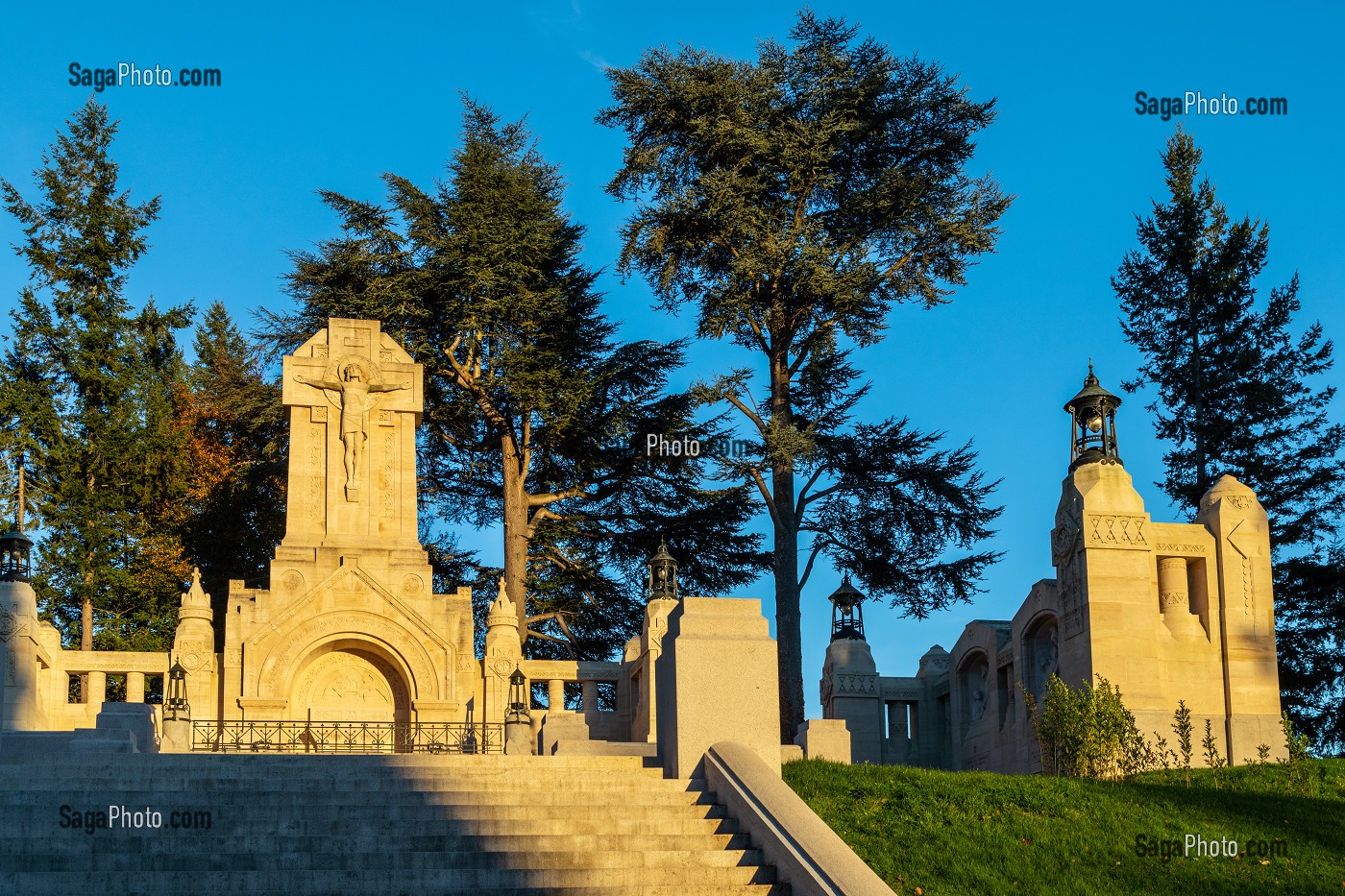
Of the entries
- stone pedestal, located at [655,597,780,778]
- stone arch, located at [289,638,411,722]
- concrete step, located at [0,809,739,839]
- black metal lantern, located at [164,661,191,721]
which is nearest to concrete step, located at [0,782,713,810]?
concrete step, located at [0,809,739,839]

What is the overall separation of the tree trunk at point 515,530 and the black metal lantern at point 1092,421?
538 inches

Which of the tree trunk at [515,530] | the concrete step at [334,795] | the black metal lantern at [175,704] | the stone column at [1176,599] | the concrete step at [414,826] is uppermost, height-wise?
the tree trunk at [515,530]

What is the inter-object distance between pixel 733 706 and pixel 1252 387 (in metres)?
27.7

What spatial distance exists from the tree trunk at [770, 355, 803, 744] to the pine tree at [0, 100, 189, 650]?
14.3 meters

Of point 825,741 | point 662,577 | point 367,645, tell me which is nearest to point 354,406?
point 367,645

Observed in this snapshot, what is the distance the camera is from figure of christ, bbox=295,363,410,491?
30.6 m

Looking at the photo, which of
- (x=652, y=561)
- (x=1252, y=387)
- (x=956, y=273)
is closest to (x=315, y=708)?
(x=652, y=561)

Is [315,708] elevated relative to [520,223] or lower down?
lower down

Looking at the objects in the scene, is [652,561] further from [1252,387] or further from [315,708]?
[1252,387]

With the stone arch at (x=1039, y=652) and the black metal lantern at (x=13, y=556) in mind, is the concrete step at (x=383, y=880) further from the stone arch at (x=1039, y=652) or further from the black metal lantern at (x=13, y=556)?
the black metal lantern at (x=13, y=556)

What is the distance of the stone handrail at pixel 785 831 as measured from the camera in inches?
483

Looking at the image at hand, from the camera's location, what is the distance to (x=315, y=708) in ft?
94.6

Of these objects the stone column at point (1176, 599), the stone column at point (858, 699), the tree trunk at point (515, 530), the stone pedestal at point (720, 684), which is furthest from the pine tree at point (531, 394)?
the stone pedestal at point (720, 684)

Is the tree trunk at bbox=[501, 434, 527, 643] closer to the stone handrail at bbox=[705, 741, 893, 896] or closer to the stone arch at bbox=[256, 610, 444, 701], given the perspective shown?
the stone arch at bbox=[256, 610, 444, 701]
